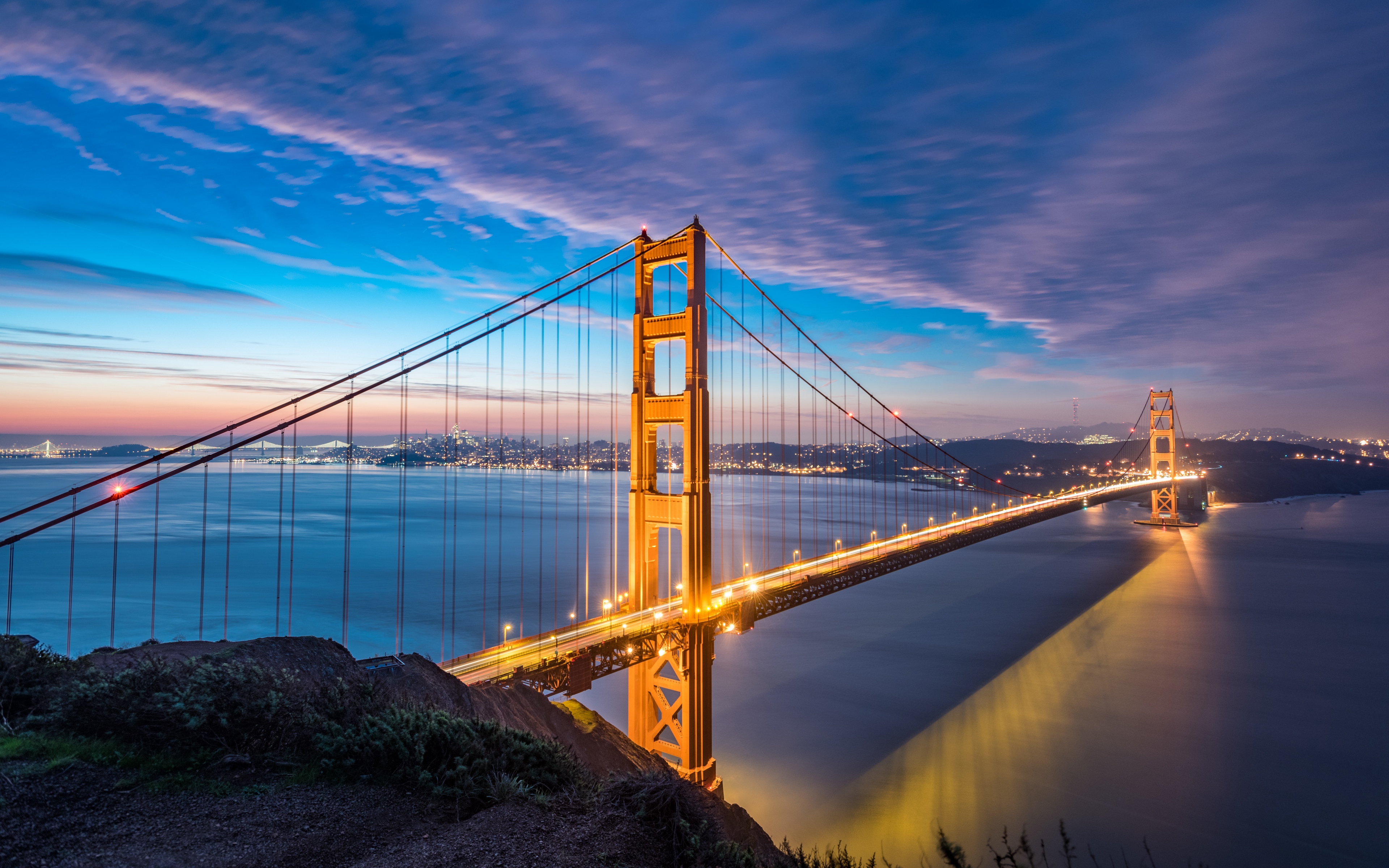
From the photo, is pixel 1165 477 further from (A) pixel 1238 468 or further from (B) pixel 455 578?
(B) pixel 455 578

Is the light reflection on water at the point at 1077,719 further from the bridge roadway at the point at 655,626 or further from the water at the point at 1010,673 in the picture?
the bridge roadway at the point at 655,626

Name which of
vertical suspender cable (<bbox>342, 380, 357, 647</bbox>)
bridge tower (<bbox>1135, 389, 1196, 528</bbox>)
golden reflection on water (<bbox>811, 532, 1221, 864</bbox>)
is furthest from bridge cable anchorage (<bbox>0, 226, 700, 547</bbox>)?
bridge tower (<bbox>1135, 389, 1196, 528</bbox>)

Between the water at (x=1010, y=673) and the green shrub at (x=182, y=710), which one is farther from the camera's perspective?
the water at (x=1010, y=673)

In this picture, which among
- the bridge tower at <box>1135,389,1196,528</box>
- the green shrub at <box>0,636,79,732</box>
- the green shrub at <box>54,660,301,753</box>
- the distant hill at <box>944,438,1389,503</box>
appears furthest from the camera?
the distant hill at <box>944,438,1389,503</box>

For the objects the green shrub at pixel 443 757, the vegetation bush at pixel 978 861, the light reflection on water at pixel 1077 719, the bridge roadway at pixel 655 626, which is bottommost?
the light reflection on water at pixel 1077 719

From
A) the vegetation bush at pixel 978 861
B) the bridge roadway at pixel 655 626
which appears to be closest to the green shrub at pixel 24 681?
the bridge roadway at pixel 655 626

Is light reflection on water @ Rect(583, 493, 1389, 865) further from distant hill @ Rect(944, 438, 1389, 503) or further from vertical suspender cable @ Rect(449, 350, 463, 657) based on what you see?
distant hill @ Rect(944, 438, 1389, 503)

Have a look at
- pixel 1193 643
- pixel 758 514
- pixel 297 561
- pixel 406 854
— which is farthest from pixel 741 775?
pixel 758 514

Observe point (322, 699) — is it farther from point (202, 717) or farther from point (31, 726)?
point (31, 726)
